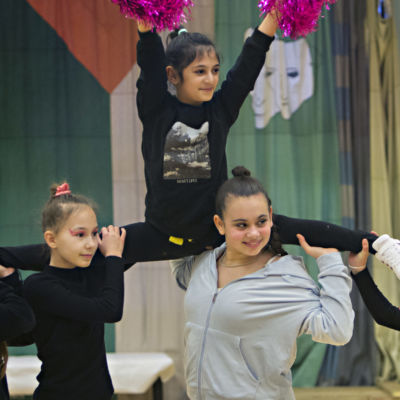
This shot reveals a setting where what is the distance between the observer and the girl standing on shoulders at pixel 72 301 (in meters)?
1.84

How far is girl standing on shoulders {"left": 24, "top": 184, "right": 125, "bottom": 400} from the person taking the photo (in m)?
1.84

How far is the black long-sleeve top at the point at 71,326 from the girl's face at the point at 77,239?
0.21ft

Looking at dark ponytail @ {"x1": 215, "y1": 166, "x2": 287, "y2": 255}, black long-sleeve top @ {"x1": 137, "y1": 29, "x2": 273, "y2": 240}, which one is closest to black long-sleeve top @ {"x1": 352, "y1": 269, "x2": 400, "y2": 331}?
dark ponytail @ {"x1": 215, "y1": 166, "x2": 287, "y2": 255}

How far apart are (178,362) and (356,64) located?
7.29 feet

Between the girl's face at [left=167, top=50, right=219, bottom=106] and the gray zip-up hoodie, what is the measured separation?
1.92 feet

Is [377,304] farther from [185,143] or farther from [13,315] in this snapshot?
[13,315]

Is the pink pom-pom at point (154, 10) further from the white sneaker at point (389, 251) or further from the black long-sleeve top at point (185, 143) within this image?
the white sneaker at point (389, 251)

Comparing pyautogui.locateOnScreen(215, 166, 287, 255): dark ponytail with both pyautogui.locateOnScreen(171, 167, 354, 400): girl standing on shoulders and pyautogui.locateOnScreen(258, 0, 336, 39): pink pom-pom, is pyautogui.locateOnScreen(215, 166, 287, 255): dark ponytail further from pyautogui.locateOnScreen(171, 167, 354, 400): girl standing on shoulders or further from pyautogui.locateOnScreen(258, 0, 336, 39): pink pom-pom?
pyautogui.locateOnScreen(258, 0, 336, 39): pink pom-pom

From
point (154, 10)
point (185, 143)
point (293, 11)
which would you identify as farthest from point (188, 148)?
point (293, 11)

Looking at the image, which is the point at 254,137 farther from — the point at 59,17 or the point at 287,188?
the point at 59,17

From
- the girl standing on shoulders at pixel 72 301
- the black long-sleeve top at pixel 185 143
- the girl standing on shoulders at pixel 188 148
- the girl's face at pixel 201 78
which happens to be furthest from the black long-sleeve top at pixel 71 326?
the girl's face at pixel 201 78

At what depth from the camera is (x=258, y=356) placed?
1.88 metres

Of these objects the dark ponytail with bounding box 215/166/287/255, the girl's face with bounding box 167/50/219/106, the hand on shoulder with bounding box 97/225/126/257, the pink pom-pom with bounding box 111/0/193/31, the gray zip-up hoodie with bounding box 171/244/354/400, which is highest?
the pink pom-pom with bounding box 111/0/193/31

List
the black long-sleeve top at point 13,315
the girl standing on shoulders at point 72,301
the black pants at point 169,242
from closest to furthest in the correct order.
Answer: the black long-sleeve top at point 13,315, the girl standing on shoulders at point 72,301, the black pants at point 169,242
